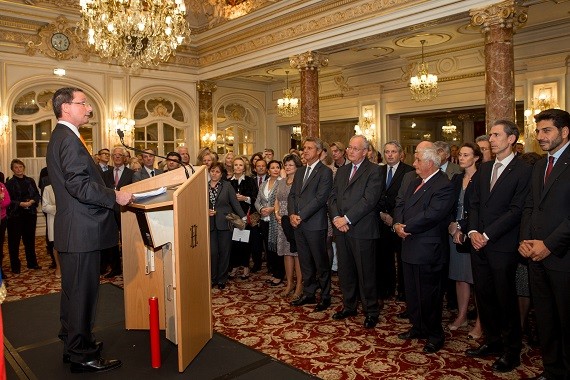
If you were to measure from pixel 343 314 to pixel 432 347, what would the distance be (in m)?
1.01

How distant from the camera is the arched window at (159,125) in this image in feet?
41.4

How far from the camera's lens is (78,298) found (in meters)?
2.98

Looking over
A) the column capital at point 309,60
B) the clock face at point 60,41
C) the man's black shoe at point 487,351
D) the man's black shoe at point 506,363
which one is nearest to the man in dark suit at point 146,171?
the man's black shoe at point 487,351

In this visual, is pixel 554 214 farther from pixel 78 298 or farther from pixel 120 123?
pixel 120 123

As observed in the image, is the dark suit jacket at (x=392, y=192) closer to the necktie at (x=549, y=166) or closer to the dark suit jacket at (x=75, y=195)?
the necktie at (x=549, y=166)

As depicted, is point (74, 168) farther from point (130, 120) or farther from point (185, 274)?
point (130, 120)

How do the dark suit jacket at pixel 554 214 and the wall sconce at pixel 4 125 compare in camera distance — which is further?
the wall sconce at pixel 4 125

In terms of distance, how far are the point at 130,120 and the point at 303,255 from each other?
844 cm

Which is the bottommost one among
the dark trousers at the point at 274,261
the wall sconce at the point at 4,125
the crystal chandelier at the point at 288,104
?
the dark trousers at the point at 274,261

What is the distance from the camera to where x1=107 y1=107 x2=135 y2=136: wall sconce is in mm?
11570

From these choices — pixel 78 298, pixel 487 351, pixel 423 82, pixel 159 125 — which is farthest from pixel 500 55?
pixel 159 125

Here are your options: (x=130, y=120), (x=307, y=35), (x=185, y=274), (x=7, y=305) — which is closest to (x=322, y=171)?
(x=185, y=274)

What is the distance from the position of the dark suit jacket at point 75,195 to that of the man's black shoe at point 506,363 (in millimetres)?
2779

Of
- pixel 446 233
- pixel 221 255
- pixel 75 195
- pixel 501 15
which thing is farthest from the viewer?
pixel 501 15
